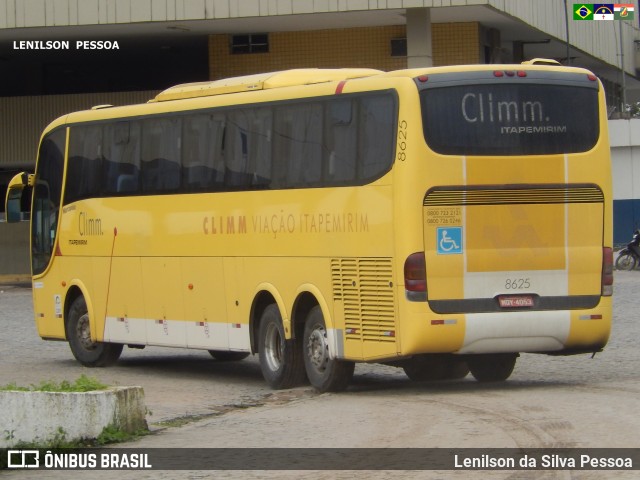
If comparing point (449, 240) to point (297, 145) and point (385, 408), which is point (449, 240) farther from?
point (297, 145)

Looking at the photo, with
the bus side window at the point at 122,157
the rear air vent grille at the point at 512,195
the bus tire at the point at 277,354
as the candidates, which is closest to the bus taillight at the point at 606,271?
the rear air vent grille at the point at 512,195

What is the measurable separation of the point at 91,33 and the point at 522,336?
85.2 feet

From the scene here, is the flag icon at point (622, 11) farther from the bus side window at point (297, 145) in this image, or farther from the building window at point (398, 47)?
the bus side window at point (297, 145)

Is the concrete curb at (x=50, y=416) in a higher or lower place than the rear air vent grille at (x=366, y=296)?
lower

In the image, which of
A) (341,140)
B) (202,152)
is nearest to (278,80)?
(202,152)

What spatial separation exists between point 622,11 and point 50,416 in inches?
1771

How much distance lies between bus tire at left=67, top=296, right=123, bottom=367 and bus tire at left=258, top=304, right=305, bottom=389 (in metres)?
4.17

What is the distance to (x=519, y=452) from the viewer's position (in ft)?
34.2

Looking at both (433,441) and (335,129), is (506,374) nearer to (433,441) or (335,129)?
(335,129)

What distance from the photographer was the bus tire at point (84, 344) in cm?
2022

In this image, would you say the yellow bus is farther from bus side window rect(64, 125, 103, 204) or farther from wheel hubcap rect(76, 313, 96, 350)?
wheel hubcap rect(76, 313, 96, 350)

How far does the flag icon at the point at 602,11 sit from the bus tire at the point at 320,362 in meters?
35.3

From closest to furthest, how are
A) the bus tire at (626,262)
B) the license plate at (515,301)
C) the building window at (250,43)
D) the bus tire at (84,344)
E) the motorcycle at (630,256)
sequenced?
the license plate at (515,301)
the bus tire at (84,344)
the motorcycle at (630,256)
the bus tire at (626,262)
the building window at (250,43)

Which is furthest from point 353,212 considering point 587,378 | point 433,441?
point 433,441
